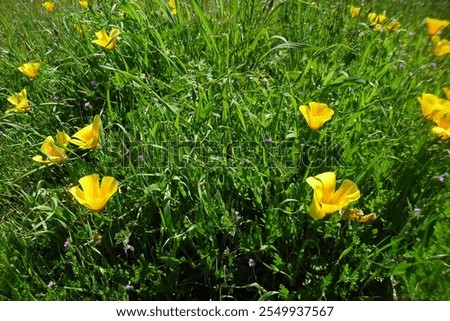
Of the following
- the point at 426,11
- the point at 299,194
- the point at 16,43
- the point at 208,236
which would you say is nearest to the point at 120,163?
the point at 208,236

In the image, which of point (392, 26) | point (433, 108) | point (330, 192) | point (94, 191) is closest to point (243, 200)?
point (330, 192)

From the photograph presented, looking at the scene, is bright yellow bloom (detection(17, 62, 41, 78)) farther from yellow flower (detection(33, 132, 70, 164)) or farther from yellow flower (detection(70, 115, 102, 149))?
yellow flower (detection(70, 115, 102, 149))

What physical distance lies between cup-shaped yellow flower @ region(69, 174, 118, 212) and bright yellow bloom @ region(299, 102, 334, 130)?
643 mm

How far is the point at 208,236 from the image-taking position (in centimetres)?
146

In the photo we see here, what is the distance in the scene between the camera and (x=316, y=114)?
149 centimetres

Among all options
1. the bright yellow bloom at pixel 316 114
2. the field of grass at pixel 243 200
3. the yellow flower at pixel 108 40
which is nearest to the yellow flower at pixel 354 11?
the field of grass at pixel 243 200

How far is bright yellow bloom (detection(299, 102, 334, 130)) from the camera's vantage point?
1442 millimetres

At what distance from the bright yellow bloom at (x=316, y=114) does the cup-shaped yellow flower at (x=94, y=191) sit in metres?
0.64

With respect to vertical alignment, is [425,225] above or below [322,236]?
above

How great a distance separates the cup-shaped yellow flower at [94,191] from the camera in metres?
1.35

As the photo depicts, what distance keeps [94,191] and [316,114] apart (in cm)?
77

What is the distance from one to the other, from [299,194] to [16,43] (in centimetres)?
220

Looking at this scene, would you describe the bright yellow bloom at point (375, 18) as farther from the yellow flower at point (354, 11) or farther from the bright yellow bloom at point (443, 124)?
the bright yellow bloom at point (443, 124)

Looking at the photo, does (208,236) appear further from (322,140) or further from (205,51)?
(205,51)
